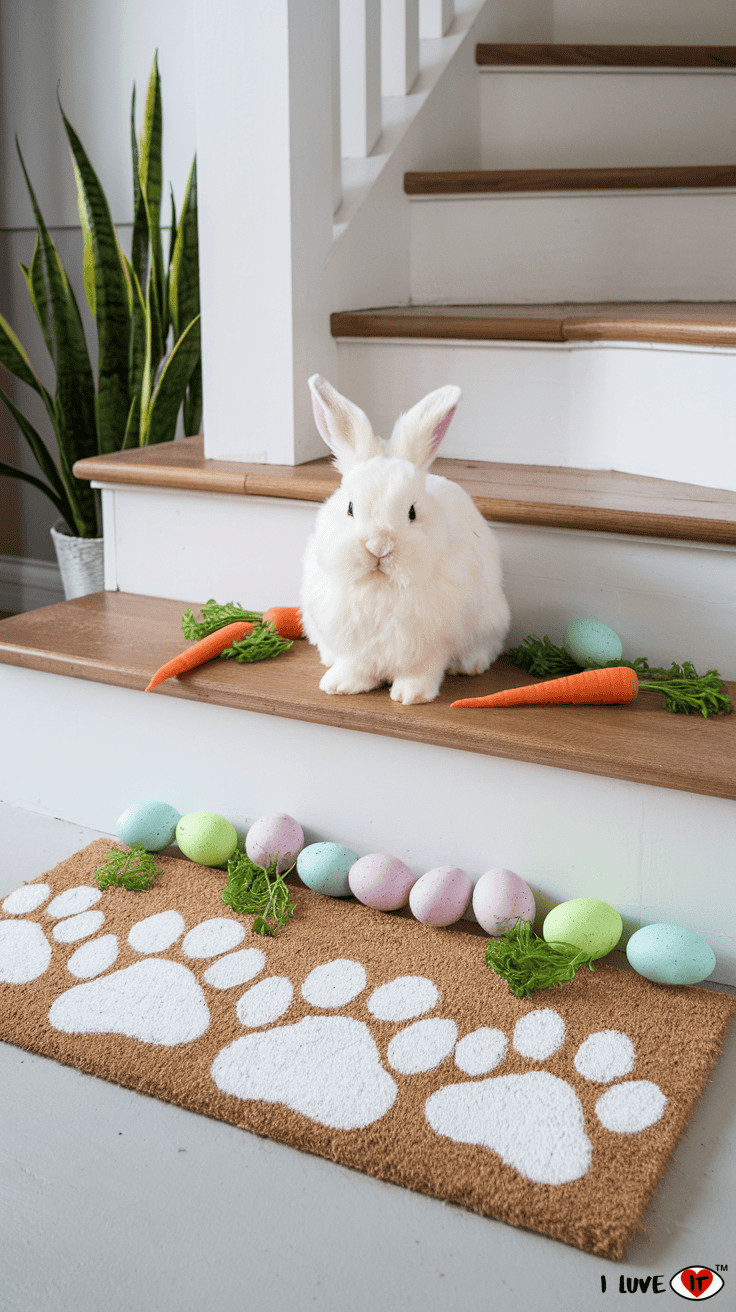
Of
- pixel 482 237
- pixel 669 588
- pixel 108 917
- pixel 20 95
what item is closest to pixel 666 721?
pixel 669 588

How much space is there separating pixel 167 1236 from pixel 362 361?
1.37 meters

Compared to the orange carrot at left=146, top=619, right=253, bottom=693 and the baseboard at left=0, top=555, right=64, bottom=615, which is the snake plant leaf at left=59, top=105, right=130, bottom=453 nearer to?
the baseboard at left=0, top=555, right=64, bottom=615

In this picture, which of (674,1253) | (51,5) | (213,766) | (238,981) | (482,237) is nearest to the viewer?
(674,1253)

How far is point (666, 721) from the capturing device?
124 centimetres

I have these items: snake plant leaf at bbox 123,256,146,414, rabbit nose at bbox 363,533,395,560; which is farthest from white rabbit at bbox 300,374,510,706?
snake plant leaf at bbox 123,256,146,414

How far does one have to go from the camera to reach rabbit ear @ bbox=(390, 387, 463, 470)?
4.06ft

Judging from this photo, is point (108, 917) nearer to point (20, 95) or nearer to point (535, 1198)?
point (535, 1198)

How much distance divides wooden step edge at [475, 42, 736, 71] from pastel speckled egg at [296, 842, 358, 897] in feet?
5.56

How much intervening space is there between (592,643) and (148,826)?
66 centimetres

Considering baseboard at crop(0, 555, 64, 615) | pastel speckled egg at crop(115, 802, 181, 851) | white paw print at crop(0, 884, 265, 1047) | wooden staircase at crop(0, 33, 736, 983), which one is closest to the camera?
white paw print at crop(0, 884, 265, 1047)

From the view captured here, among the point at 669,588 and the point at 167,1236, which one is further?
the point at 669,588

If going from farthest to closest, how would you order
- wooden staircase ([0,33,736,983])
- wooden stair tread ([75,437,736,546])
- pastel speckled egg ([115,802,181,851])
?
pastel speckled egg ([115,802,181,851]) → wooden stair tread ([75,437,736,546]) → wooden staircase ([0,33,736,983])

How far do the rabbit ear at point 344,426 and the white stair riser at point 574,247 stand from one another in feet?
2.79

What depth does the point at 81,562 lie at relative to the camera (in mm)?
2225
